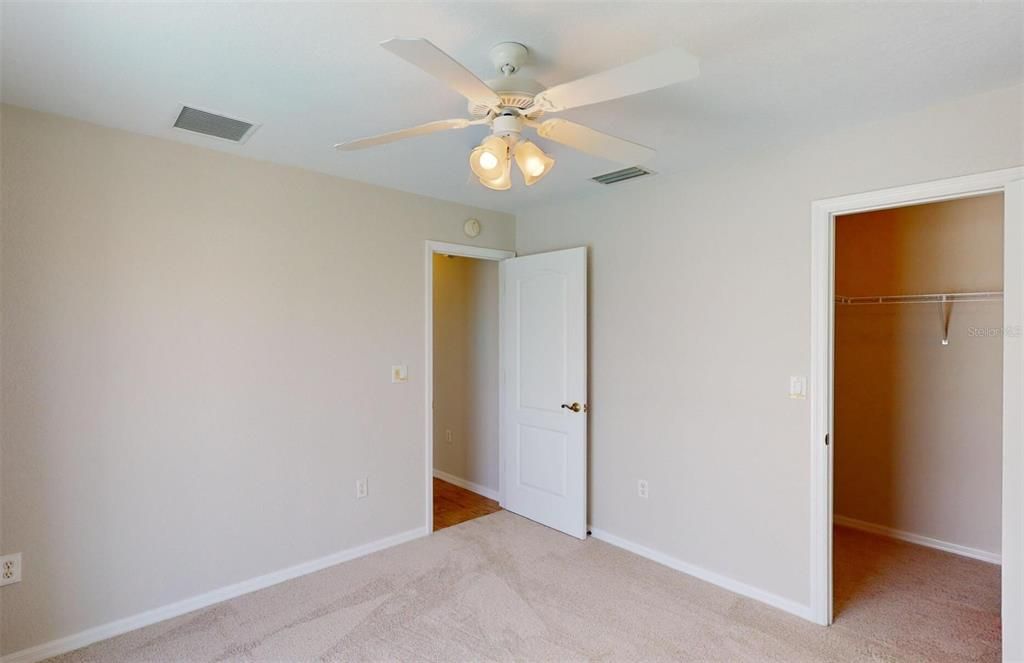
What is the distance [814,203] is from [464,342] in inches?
121

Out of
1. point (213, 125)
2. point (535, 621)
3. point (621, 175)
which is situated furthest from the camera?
point (621, 175)

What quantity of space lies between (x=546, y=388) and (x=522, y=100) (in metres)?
2.45

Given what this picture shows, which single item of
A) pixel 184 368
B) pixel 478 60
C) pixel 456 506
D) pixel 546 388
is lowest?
pixel 456 506

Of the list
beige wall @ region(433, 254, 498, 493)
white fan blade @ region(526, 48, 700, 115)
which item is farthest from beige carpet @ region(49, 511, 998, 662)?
white fan blade @ region(526, 48, 700, 115)

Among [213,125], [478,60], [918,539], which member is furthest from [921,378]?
[213,125]

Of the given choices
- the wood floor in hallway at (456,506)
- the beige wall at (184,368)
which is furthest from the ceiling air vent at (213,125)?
the wood floor in hallway at (456,506)

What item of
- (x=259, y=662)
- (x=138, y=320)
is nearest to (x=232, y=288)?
(x=138, y=320)

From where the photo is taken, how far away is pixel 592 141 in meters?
1.86

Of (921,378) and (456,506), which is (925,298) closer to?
(921,378)

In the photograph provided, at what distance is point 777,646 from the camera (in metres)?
2.40

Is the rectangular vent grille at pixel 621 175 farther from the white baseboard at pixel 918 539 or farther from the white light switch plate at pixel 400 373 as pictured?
the white baseboard at pixel 918 539

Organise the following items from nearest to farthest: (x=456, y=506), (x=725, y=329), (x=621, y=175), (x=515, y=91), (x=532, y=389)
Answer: (x=515, y=91) < (x=725, y=329) < (x=621, y=175) < (x=532, y=389) < (x=456, y=506)

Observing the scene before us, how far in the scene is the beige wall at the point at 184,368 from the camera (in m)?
2.30

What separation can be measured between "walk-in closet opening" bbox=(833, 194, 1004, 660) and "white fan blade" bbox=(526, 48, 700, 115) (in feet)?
8.53
